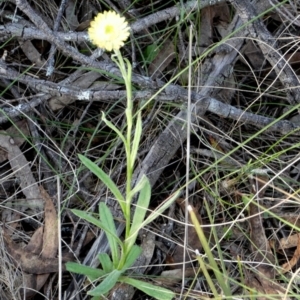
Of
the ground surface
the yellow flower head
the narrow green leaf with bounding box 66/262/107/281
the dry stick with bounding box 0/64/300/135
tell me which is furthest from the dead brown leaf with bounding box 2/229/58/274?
the yellow flower head

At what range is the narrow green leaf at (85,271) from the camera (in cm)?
144

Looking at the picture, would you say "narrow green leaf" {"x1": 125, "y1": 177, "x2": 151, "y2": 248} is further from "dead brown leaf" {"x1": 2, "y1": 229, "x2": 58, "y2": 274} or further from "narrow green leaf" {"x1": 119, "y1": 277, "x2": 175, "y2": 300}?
"dead brown leaf" {"x1": 2, "y1": 229, "x2": 58, "y2": 274}

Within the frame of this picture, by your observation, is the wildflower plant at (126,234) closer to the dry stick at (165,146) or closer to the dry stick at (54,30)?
the dry stick at (165,146)

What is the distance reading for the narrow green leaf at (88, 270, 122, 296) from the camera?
1347 mm

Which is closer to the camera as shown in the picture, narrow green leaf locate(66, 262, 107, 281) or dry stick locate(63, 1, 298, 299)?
narrow green leaf locate(66, 262, 107, 281)

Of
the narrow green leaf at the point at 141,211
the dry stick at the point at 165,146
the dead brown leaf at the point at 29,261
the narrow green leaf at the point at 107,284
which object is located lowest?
the dead brown leaf at the point at 29,261

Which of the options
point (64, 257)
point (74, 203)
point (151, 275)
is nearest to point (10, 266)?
point (64, 257)

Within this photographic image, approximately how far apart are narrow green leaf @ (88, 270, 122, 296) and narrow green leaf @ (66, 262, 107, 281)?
49 millimetres

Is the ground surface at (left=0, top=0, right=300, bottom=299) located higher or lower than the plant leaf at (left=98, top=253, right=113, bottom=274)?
higher

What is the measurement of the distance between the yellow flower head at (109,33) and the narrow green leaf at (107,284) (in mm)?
584

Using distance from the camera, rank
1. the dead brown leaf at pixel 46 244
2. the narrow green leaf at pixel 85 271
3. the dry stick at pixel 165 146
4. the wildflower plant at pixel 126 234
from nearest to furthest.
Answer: the wildflower plant at pixel 126 234
the narrow green leaf at pixel 85 271
the dead brown leaf at pixel 46 244
the dry stick at pixel 165 146

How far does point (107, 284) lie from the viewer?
1378mm

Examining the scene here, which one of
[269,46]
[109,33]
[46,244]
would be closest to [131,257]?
[46,244]

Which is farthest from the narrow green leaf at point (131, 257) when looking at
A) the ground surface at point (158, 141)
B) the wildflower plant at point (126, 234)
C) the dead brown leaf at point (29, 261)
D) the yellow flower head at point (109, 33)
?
the yellow flower head at point (109, 33)
